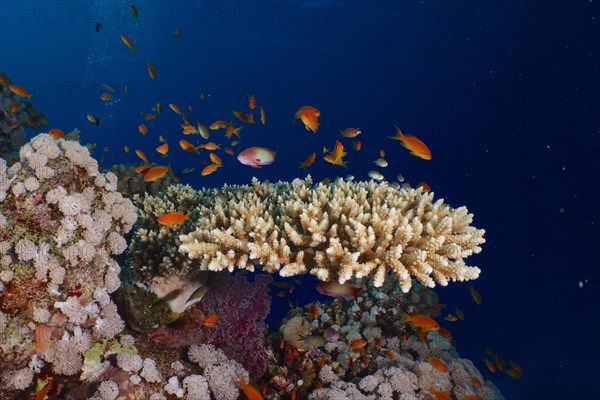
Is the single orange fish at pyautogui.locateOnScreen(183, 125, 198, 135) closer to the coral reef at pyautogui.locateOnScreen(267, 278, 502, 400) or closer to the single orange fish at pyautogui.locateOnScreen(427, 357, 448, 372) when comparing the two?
the coral reef at pyautogui.locateOnScreen(267, 278, 502, 400)

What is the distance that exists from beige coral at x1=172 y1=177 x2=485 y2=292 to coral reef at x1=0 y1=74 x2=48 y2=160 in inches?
258

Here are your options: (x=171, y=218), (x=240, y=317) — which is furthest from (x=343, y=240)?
(x=171, y=218)

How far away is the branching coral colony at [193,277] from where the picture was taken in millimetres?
3193

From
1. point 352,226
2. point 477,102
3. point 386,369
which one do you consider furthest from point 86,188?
point 477,102

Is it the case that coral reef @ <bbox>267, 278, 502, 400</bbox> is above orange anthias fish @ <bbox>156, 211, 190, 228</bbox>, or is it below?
below

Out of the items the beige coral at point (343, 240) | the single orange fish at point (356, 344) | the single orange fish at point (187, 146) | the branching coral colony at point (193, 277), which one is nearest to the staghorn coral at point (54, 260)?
the branching coral colony at point (193, 277)

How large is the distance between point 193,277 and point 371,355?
287 cm

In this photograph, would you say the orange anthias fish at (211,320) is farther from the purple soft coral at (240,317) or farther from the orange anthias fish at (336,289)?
the orange anthias fish at (336,289)

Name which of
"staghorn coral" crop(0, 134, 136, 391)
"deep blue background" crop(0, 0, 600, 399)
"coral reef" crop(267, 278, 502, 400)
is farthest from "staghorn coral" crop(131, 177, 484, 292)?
"deep blue background" crop(0, 0, 600, 399)

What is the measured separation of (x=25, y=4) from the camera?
178 ft

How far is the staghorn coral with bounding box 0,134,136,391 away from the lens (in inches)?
119

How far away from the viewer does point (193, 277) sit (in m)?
4.39

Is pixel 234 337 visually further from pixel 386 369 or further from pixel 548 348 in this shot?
pixel 548 348

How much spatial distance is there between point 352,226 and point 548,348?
73.9ft
